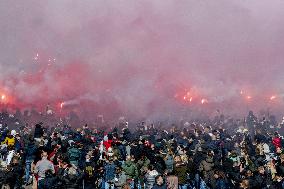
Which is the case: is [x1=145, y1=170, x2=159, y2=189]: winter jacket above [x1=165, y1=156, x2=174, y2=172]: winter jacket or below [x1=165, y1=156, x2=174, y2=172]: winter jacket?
below

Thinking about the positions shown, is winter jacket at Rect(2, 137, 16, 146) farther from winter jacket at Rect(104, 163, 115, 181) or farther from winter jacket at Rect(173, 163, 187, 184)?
winter jacket at Rect(173, 163, 187, 184)

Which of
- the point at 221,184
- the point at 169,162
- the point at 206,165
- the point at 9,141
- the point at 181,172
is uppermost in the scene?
the point at 9,141

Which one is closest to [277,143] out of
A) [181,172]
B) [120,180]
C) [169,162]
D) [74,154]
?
[169,162]

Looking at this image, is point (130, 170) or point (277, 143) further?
point (277, 143)

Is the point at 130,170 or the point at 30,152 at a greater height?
the point at 30,152

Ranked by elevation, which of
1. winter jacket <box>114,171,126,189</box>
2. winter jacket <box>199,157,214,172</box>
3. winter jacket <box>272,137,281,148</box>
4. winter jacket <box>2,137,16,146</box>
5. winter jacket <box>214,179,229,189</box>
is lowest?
winter jacket <box>214,179,229,189</box>

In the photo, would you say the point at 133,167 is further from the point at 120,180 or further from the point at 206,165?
the point at 206,165

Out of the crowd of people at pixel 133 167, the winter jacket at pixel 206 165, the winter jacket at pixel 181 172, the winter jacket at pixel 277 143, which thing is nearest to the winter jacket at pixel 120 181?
the crowd of people at pixel 133 167

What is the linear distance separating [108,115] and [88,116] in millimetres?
4485

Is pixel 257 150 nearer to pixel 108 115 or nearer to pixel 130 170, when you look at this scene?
pixel 130 170

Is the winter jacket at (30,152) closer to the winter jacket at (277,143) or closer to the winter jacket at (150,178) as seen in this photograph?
the winter jacket at (150,178)

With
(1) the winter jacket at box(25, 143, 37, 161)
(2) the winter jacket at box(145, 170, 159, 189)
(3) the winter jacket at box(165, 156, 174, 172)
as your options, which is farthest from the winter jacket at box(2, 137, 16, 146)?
(3) the winter jacket at box(165, 156, 174, 172)

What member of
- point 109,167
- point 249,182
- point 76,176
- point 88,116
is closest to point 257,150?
point 249,182

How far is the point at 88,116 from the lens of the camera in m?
65.0
